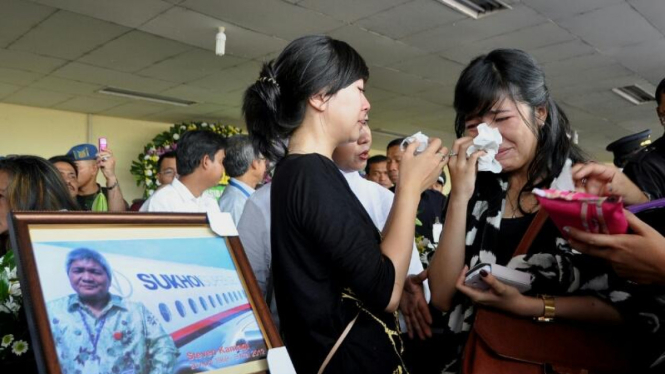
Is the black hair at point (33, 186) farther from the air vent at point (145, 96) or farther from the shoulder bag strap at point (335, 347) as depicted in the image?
the air vent at point (145, 96)

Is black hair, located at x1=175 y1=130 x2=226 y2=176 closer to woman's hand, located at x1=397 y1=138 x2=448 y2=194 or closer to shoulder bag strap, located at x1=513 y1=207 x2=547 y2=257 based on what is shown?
woman's hand, located at x1=397 y1=138 x2=448 y2=194

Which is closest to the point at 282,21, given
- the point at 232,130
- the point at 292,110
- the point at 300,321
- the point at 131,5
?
the point at 131,5

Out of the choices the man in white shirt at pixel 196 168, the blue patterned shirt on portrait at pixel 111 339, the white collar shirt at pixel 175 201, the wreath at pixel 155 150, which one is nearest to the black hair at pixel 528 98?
the blue patterned shirt on portrait at pixel 111 339

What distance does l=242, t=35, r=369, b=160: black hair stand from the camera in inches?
45.6

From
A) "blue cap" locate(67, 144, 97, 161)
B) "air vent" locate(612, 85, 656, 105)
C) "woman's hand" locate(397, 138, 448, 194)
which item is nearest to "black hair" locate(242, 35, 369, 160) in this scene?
"woman's hand" locate(397, 138, 448, 194)

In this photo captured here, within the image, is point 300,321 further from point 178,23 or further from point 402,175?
point 178,23

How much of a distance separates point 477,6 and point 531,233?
357 cm

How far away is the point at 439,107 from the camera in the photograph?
25.1 feet

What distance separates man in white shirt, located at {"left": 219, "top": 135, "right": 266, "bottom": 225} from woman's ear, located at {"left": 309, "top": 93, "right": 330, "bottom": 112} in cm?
176

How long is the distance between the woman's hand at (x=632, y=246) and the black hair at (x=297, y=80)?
1.88 feet

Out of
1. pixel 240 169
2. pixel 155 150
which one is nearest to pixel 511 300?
pixel 240 169

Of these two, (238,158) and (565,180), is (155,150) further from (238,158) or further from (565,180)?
(565,180)

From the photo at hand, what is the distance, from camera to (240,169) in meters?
3.08

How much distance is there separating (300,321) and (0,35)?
15.7ft
